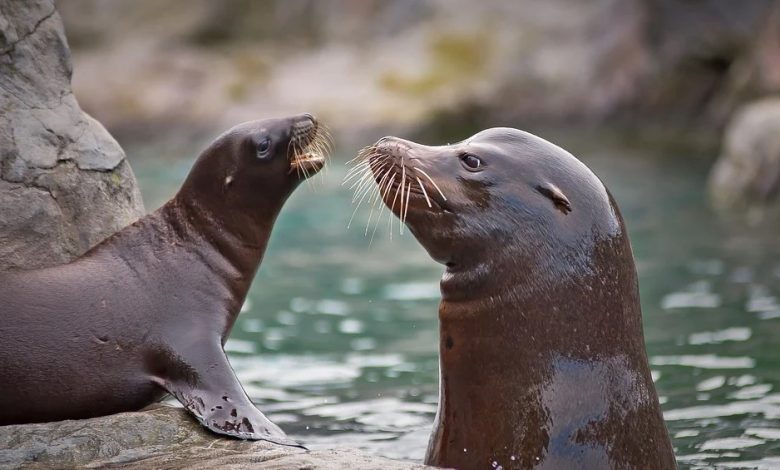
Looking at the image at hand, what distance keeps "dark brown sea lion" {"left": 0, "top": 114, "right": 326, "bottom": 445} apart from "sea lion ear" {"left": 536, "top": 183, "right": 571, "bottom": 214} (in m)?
1.15

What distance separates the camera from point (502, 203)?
3.99m

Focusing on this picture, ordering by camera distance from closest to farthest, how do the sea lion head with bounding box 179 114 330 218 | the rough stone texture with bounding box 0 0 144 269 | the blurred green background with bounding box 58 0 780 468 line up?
1. the rough stone texture with bounding box 0 0 144 269
2. the sea lion head with bounding box 179 114 330 218
3. the blurred green background with bounding box 58 0 780 468

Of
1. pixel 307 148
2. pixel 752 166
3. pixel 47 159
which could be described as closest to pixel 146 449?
pixel 47 159

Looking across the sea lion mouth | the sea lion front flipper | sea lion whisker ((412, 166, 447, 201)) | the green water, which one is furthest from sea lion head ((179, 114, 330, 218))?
sea lion whisker ((412, 166, 447, 201))

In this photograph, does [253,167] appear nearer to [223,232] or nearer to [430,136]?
[223,232]

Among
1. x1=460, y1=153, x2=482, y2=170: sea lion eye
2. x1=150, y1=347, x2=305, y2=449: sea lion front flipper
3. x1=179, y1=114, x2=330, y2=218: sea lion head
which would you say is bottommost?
x1=150, y1=347, x2=305, y2=449: sea lion front flipper

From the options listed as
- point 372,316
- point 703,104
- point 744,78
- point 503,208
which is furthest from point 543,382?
point 703,104

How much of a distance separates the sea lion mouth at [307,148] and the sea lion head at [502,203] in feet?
3.77

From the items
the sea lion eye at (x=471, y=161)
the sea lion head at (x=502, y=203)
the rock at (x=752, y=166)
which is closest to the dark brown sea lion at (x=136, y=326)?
the sea lion head at (x=502, y=203)

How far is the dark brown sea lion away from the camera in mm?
4242

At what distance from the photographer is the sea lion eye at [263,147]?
17.2 feet

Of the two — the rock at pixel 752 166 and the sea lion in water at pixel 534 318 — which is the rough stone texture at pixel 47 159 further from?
the rock at pixel 752 166

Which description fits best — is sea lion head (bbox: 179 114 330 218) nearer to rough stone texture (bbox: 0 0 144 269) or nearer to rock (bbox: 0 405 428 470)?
rough stone texture (bbox: 0 0 144 269)

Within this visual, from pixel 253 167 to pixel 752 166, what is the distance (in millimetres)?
8403
